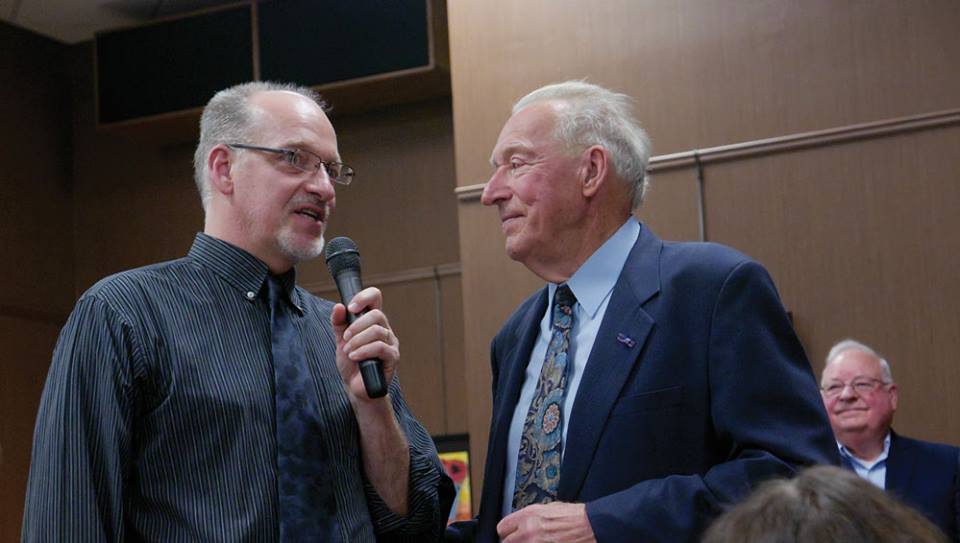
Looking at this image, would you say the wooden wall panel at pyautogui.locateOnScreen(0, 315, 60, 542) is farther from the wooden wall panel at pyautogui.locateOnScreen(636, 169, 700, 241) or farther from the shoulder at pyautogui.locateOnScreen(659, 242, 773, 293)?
the shoulder at pyautogui.locateOnScreen(659, 242, 773, 293)

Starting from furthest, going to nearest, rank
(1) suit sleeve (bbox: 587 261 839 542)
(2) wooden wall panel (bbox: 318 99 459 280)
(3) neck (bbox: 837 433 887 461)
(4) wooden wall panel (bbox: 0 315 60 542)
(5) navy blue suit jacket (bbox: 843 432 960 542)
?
1. (4) wooden wall panel (bbox: 0 315 60 542)
2. (2) wooden wall panel (bbox: 318 99 459 280)
3. (3) neck (bbox: 837 433 887 461)
4. (5) navy blue suit jacket (bbox: 843 432 960 542)
5. (1) suit sleeve (bbox: 587 261 839 542)

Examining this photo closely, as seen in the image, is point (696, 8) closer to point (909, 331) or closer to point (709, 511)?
point (909, 331)

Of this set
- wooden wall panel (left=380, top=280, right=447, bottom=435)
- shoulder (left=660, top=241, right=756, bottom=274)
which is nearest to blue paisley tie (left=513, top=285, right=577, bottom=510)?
shoulder (left=660, top=241, right=756, bottom=274)

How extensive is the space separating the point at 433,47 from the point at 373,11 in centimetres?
→ 38

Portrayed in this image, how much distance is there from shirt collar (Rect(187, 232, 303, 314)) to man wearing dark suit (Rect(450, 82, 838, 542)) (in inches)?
19.7

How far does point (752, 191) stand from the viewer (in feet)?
15.2

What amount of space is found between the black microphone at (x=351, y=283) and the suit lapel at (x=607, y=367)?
1.16 ft

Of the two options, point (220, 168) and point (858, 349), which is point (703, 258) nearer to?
point (220, 168)

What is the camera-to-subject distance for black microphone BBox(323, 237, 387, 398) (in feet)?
7.16

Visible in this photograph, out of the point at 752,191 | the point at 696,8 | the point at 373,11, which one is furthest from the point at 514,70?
the point at 373,11

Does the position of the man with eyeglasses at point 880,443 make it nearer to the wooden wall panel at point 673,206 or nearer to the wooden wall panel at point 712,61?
the wooden wall panel at point 673,206

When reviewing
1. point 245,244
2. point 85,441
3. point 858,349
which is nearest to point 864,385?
point 858,349

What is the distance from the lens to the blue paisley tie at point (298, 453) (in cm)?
219

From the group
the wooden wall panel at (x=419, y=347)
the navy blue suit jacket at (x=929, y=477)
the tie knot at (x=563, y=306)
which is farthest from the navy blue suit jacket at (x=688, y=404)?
the wooden wall panel at (x=419, y=347)
